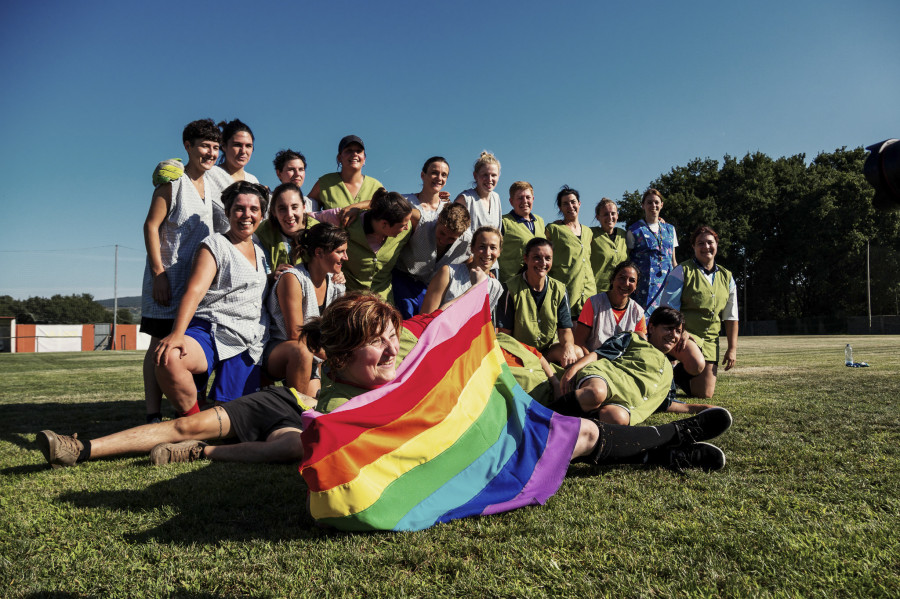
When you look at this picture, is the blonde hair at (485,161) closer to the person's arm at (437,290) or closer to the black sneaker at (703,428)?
the person's arm at (437,290)

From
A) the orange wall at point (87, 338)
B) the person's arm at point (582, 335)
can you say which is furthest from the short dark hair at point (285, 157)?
the orange wall at point (87, 338)

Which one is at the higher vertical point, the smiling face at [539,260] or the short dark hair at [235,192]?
the short dark hair at [235,192]

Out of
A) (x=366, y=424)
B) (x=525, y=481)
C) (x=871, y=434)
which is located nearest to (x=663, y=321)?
(x=871, y=434)

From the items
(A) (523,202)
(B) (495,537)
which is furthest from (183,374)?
(A) (523,202)

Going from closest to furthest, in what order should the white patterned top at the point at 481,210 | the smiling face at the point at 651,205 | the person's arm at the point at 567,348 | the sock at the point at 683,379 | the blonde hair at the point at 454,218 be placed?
1. the blonde hair at the point at 454,218
2. the person's arm at the point at 567,348
3. the white patterned top at the point at 481,210
4. the sock at the point at 683,379
5. the smiling face at the point at 651,205

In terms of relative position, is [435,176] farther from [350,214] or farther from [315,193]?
[315,193]

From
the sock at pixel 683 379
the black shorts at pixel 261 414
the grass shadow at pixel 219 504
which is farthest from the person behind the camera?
the sock at pixel 683 379

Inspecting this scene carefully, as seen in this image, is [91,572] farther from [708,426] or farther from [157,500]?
[708,426]

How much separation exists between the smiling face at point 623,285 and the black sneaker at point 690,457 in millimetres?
2536

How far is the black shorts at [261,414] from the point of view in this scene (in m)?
3.54

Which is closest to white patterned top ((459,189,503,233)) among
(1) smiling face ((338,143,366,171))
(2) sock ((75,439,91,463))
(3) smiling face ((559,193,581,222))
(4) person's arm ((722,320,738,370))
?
(1) smiling face ((338,143,366,171))

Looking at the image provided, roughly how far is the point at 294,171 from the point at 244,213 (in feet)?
5.05

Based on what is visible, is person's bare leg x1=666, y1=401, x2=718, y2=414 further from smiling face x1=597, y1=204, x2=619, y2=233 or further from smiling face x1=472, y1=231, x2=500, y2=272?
smiling face x1=597, y1=204, x2=619, y2=233

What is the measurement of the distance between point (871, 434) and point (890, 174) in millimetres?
3347
